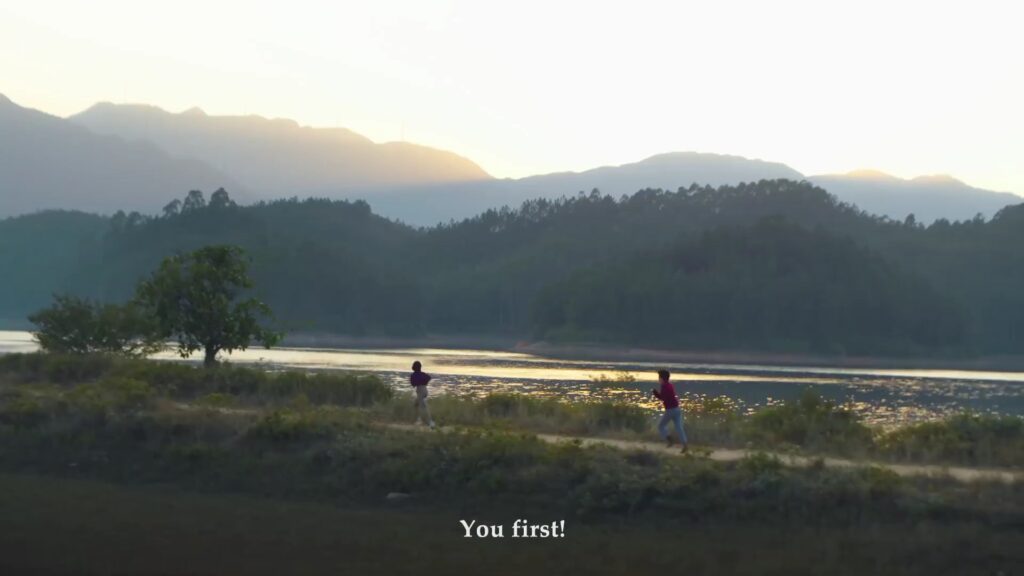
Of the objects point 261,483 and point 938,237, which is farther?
point 938,237

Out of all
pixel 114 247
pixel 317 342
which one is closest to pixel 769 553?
pixel 317 342

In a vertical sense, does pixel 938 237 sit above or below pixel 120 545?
above

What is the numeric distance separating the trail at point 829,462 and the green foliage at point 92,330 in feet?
50.5

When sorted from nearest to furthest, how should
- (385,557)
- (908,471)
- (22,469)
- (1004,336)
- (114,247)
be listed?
1. (385,557)
2. (908,471)
3. (22,469)
4. (1004,336)
5. (114,247)

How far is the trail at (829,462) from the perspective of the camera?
17500mm

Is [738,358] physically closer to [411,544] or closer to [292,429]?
[292,429]

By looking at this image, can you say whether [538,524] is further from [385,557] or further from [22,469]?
[22,469]

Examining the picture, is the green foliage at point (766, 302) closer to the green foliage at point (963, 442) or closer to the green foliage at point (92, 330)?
the green foliage at point (92, 330)

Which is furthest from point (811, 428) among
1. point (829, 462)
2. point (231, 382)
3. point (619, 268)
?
point (619, 268)

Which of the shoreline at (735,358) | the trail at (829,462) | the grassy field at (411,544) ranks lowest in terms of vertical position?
the grassy field at (411,544)

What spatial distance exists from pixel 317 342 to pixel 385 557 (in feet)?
313

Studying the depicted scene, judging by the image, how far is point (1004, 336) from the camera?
344 ft

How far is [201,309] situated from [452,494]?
47.6 feet

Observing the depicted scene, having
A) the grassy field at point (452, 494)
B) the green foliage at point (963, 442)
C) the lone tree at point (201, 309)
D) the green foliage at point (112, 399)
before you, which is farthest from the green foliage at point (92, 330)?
the green foliage at point (963, 442)
